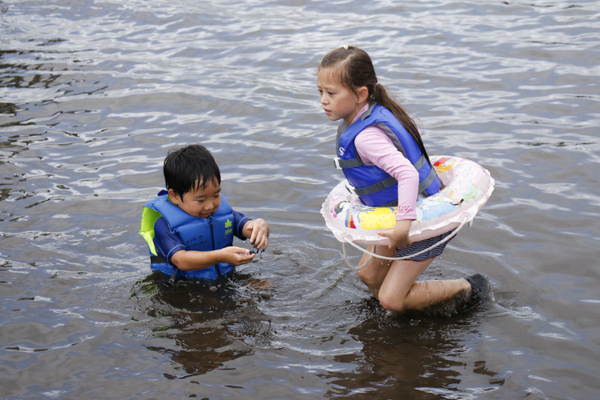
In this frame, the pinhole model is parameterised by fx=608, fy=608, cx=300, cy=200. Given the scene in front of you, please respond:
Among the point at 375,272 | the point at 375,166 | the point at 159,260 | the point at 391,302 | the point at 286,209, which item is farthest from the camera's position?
the point at 286,209

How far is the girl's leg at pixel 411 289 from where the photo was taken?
4.49 m

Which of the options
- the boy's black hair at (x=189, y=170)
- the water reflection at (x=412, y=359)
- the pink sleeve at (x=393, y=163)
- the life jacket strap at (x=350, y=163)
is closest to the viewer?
the water reflection at (x=412, y=359)

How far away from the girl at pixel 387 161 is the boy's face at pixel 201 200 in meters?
1.06

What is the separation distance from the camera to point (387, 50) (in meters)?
11.7

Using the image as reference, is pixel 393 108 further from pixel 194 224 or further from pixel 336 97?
pixel 194 224

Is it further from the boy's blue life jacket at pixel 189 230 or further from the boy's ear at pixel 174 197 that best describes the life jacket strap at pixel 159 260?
the boy's ear at pixel 174 197

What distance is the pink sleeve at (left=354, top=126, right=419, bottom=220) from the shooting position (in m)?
4.01

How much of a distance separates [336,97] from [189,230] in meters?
1.65

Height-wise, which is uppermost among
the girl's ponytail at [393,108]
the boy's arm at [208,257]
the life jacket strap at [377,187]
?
the girl's ponytail at [393,108]

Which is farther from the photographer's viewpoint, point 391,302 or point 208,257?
point 208,257

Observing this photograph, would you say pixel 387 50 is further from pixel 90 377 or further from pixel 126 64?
pixel 90 377

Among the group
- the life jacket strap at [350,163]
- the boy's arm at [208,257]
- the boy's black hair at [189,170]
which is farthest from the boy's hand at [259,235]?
the life jacket strap at [350,163]

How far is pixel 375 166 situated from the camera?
4363 millimetres

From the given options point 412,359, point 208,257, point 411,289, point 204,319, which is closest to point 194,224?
point 208,257
